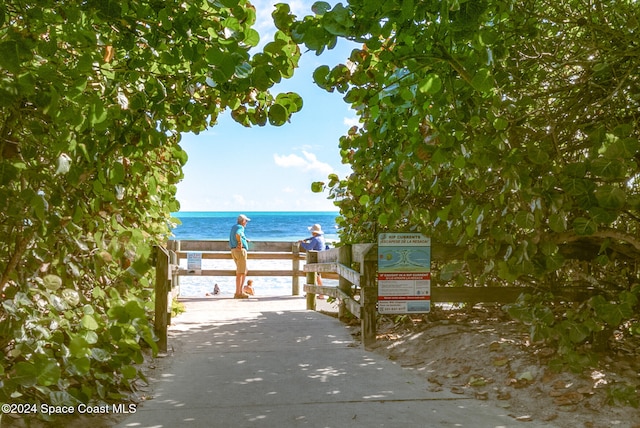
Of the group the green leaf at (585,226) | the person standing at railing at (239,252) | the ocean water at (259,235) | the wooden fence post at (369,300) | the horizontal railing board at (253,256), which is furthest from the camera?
the ocean water at (259,235)

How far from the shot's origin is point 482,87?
7.75 ft

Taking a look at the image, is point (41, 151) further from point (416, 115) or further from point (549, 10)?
point (549, 10)

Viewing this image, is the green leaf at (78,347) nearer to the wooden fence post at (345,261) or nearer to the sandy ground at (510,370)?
the sandy ground at (510,370)

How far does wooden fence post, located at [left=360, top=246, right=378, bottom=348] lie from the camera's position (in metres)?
5.80

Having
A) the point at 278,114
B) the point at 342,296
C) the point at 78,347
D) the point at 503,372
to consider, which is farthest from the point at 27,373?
the point at 342,296

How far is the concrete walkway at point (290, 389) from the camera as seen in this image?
3521 mm

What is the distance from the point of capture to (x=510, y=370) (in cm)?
431

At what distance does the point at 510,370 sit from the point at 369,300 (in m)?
1.81

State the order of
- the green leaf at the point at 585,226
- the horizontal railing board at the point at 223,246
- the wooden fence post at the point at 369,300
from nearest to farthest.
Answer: the green leaf at the point at 585,226 < the wooden fence post at the point at 369,300 < the horizontal railing board at the point at 223,246

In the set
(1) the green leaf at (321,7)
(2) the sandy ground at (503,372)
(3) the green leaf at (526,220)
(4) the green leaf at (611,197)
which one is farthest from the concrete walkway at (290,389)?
(1) the green leaf at (321,7)

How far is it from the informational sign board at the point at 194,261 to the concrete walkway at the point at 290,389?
579 centimetres

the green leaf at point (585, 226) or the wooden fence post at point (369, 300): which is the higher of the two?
the green leaf at point (585, 226)

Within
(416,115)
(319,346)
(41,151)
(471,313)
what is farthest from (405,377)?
(41,151)

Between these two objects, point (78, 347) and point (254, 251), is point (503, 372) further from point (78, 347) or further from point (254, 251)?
point (254, 251)
